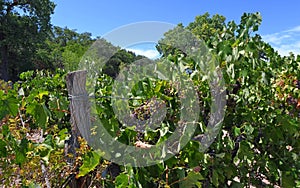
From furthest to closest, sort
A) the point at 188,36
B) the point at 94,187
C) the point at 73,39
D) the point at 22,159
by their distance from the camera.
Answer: the point at 73,39, the point at 188,36, the point at 94,187, the point at 22,159

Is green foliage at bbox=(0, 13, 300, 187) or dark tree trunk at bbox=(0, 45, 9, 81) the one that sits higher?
dark tree trunk at bbox=(0, 45, 9, 81)

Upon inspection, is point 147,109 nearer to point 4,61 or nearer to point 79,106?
point 79,106

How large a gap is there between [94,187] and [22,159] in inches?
16.3

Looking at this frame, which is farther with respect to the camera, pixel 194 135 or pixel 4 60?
pixel 4 60

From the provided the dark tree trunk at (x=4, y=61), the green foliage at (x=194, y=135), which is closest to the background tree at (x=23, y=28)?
the dark tree trunk at (x=4, y=61)

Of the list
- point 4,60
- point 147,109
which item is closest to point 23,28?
point 4,60

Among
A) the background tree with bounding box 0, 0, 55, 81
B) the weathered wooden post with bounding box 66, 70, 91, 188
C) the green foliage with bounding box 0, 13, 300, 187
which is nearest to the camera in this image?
the green foliage with bounding box 0, 13, 300, 187

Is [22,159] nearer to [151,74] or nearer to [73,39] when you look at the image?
[151,74]

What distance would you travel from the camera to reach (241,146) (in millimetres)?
1524

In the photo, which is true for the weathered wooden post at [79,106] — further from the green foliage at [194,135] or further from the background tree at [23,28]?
the background tree at [23,28]

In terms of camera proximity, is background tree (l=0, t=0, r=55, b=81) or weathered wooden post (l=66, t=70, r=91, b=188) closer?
weathered wooden post (l=66, t=70, r=91, b=188)

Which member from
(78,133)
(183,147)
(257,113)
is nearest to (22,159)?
(78,133)

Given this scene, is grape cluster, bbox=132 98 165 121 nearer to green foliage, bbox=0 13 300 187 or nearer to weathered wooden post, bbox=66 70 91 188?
green foliage, bbox=0 13 300 187

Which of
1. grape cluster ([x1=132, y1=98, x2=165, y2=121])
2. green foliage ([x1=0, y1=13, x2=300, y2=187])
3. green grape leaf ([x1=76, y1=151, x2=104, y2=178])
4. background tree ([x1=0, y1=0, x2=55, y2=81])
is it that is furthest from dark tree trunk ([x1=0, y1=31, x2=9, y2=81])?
green grape leaf ([x1=76, y1=151, x2=104, y2=178])
